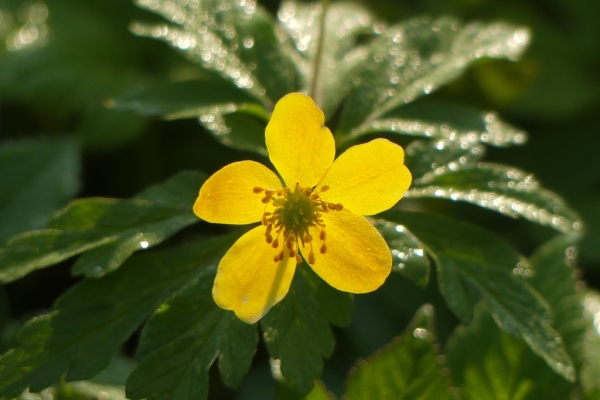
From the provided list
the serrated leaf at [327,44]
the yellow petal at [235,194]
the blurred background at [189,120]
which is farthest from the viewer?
the blurred background at [189,120]

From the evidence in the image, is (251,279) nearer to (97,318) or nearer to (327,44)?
(97,318)

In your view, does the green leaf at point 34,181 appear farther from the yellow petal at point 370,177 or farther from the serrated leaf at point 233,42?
the yellow petal at point 370,177

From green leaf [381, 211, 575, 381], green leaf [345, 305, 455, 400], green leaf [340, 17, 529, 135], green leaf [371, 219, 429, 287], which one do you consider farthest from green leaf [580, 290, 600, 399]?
green leaf [340, 17, 529, 135]

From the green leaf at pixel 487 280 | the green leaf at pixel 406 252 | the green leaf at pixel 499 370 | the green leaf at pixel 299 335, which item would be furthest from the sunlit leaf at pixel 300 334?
the green leaf at pixel 499 370

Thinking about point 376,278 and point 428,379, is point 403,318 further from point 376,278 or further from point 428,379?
point 376,278

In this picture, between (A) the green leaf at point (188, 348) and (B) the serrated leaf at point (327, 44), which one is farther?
(B) the serrated leaf at point (327, 44)

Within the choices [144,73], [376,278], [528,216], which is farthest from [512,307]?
[144,73]
